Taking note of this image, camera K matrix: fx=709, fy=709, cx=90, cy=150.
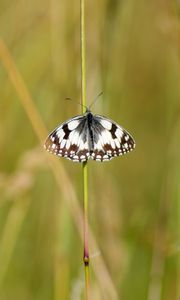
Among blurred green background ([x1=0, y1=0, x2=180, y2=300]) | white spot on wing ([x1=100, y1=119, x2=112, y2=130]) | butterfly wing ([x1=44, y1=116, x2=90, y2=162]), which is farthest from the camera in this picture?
blurred green background ([x1=0, y1=0, x2=180, y2=300])

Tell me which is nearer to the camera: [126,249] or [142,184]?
[126,249]

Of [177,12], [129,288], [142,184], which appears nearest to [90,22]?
[177,12]

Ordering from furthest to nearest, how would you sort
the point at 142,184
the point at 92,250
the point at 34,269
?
the point at 142,184, the point at 34,269, the point at 92,250

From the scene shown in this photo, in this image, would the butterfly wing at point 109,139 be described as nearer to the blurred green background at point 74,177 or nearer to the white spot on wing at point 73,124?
the white spot on wing at point 73,124

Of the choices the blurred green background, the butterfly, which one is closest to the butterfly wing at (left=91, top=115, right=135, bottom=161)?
the butterfly

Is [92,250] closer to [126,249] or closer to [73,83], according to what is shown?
[126,249]

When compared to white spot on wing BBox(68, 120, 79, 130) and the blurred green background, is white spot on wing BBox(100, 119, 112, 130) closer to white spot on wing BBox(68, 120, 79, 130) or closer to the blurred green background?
white spot on wing BBox(68, 120, 79, 130)

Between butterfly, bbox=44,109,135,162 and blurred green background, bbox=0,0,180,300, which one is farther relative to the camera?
blurred green background, bbox=0,0,180,300
